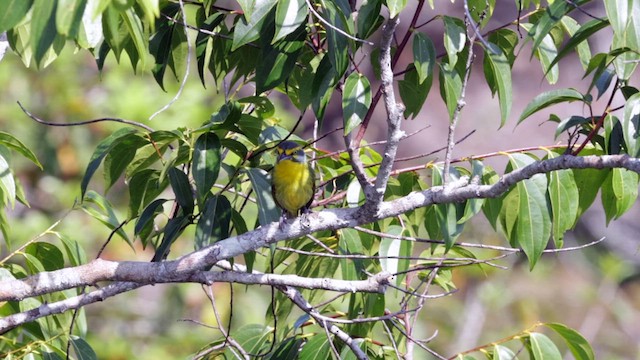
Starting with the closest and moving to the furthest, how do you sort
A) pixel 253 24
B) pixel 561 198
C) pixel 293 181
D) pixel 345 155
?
pixel 253 24 < pixel 561 198 < pixel 345 155 < pixel 293 181

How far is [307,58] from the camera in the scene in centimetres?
282

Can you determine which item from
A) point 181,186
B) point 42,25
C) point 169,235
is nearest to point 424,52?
point 181,186

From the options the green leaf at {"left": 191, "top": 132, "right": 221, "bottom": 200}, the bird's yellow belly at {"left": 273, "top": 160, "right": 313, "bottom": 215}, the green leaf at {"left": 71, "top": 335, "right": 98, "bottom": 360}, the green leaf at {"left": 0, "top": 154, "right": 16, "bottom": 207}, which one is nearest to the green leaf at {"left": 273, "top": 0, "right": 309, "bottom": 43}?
the green leaf at {"left": 191, "top": 132, "right": 221, "bottom": 200}

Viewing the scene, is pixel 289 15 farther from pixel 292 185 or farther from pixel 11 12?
pixel 292 185

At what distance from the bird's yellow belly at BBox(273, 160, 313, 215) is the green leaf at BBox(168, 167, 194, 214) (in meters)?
0.91

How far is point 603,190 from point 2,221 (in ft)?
6.52

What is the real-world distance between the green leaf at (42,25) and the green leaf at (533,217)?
1.52 metres

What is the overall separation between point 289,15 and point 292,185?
1543 millimetres

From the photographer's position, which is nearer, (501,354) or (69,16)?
(69,16)

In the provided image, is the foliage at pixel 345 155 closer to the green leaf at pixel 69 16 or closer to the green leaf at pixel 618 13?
the green leaf at pixel 618 13

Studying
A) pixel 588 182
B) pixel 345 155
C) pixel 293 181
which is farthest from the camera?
pixel 293 181

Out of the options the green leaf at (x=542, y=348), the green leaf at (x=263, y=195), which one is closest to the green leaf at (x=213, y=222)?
the green leaf at (x=263, y=195)

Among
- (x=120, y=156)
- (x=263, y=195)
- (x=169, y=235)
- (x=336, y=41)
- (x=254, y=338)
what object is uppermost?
(x=336, y=41)

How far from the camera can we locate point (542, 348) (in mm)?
2736
